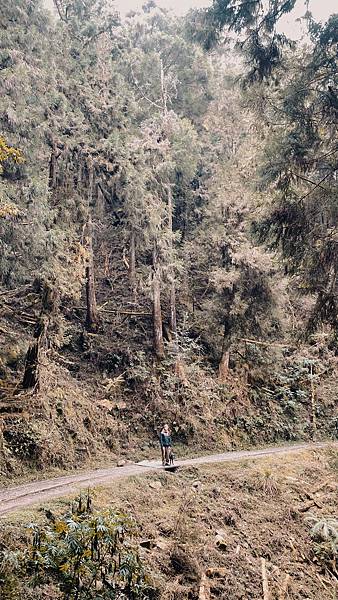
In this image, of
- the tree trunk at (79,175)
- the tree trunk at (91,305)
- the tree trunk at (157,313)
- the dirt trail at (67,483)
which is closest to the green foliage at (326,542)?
the dirt trail at (67,483)

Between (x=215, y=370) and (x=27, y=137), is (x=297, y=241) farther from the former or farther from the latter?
(x=215, y=370)

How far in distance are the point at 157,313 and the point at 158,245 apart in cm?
290

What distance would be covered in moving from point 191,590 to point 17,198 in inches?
390

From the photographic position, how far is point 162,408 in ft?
58.1

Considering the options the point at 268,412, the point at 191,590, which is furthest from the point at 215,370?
the point at 191,590

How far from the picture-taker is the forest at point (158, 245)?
905 cm

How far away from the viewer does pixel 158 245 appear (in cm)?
1914

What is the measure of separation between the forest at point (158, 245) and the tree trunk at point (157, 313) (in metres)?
0.09

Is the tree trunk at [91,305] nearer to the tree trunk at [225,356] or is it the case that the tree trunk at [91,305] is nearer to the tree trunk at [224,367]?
the tree trunk at [225,356]

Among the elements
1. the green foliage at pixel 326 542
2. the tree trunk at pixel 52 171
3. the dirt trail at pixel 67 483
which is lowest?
the green foliage at pixel 326 542

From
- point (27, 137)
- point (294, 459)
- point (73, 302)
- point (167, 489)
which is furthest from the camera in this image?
point (73, 302)

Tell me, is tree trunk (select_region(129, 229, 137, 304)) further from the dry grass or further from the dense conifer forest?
the dry grass

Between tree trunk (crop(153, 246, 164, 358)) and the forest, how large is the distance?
3.6 inches

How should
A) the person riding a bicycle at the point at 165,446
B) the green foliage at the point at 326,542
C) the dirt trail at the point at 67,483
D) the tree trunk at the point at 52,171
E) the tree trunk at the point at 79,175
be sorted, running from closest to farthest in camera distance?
the dirt trail at the point at 67,483 < the green foliage at the point at 326,542 < the person riding a bicycle at the point at 165,446 < the tree trunk at the point at 52,171 < the tree trunk at the point at 79,175
